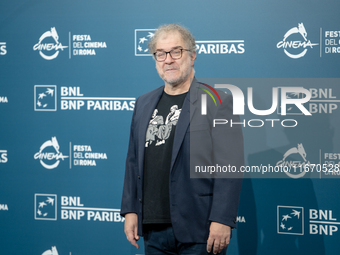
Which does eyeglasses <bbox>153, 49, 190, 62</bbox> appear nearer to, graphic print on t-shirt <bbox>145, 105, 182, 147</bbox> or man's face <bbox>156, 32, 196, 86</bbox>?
man's face <bbox>156, 32, 196, 86</bbox>

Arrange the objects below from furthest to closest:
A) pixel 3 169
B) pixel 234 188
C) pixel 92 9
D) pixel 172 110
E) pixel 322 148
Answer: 1. pixel 3 169
2. pixel 92 9
3. pixel 322 148
4. pixel 172 110
5. pixel 234 188

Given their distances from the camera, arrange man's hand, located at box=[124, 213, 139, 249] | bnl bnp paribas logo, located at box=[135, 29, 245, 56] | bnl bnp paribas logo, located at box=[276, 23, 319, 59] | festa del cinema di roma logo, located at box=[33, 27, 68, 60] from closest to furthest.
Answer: man's hand, located at box=[124, 213, 139, 249]
bnl bnp paribas logo, located at box=[276, 23, 319, 59]
bnl bnp paribas logo, located at box=[135, 29, 245, 56]
festa del cinema di roma logo, located at box=[33, 27, 68, 60]

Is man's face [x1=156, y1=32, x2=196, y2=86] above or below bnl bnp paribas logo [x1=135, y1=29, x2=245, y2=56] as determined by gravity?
below

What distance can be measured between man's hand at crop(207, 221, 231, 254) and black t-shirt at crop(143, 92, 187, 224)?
0.22m

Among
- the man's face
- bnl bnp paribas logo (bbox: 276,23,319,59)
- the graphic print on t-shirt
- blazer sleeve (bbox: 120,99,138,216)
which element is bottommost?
blazer sleeve (bbox: 120,99,138,216)

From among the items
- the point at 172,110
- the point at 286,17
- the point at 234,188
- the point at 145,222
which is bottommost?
the point at 145,222

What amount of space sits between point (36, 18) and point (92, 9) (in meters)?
0.49

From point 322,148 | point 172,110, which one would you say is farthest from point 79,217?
point 322,148

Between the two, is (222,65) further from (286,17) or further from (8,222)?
(8,222)

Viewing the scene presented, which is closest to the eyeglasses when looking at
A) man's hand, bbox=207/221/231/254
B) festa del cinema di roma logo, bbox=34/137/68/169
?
man's hand, bbox=207/221/231/254

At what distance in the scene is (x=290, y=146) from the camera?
2.44 meters

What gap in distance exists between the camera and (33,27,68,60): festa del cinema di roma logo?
111 inches

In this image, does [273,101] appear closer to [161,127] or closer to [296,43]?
[296,43]

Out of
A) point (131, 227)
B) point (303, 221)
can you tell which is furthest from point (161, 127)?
point (303, 221)
